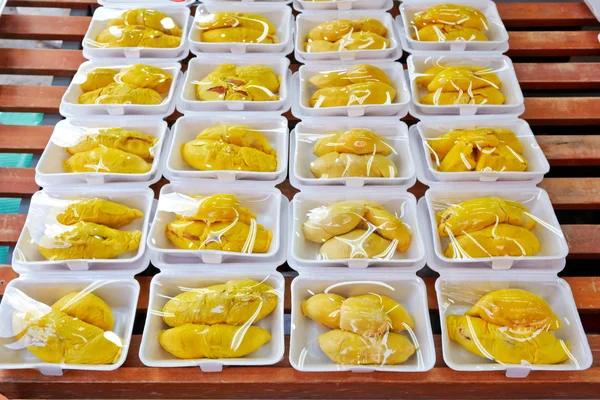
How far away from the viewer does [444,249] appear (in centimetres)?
155

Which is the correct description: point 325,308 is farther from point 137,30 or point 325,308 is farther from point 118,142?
point 137,30

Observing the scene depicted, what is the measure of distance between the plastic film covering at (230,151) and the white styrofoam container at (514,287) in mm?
659

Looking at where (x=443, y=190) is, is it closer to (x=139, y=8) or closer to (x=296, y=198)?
A: (x=296, y=198)

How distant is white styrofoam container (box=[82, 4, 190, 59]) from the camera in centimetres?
203

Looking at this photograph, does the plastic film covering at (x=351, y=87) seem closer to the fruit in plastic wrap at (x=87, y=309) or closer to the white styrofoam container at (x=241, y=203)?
the white styrofoam container at (x=241, y=203)

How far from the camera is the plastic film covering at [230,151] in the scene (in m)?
1.65

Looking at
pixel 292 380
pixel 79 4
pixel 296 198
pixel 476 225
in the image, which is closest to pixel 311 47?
pixel 296 198

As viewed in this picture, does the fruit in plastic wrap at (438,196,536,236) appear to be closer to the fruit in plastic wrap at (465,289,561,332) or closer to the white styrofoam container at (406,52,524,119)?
the fruit in plastic wrap at (465,289,561,332)

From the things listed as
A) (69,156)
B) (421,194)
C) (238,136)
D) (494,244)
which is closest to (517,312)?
(494,244)

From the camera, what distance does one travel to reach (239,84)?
188 centimetres

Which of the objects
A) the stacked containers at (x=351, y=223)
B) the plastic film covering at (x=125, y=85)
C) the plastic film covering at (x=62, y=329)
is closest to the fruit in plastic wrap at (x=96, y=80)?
the plastic film covering at (x=125, y=85)

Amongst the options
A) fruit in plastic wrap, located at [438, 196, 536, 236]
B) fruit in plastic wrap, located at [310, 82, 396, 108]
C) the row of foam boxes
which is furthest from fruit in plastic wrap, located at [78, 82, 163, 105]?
fruit in plastic wrap, located at [438, 196, 536, 236]

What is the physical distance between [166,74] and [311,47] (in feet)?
1.84

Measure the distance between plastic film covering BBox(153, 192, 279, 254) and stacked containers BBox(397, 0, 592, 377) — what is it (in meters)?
0.51
